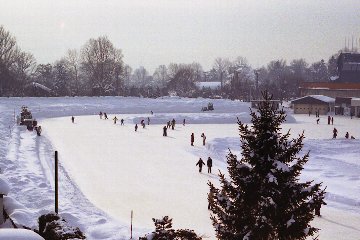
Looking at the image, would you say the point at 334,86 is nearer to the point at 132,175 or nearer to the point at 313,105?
the point at 313,105

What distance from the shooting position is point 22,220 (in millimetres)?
13578

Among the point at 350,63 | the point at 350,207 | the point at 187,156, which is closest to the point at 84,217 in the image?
the point at 350,207

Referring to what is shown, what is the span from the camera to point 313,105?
6694cm

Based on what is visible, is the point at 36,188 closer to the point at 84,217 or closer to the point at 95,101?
the point at 84,217

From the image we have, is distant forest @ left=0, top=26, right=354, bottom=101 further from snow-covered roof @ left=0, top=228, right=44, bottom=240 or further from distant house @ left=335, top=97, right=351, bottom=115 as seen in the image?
snow-covered roof @ left=0, top=228, right=44, bottom=240

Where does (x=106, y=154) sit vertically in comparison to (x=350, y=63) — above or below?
below

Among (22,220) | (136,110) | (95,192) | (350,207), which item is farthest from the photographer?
(136,110)

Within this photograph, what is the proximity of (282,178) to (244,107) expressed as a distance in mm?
62516

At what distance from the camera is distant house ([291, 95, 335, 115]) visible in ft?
217

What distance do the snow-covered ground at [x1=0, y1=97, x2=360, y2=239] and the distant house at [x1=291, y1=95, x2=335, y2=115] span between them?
20.6 meters

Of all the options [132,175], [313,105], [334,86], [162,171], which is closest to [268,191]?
[132,175]

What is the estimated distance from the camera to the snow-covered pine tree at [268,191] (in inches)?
307

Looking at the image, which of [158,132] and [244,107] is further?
[244,107]

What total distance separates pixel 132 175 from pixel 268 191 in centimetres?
1559
